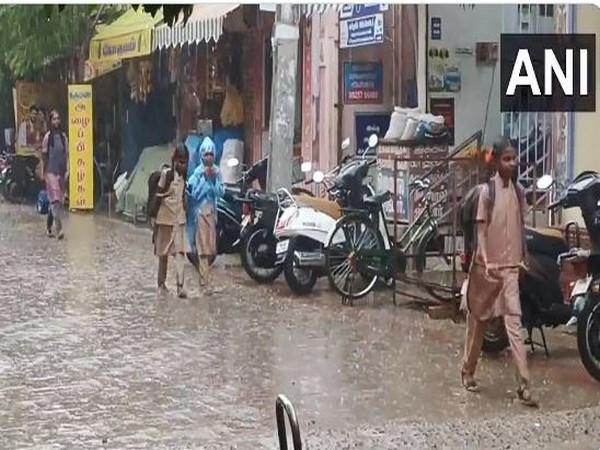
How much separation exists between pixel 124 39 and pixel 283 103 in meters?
0.62

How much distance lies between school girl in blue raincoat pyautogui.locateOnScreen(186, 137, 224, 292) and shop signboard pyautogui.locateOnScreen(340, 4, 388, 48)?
0.61 metres

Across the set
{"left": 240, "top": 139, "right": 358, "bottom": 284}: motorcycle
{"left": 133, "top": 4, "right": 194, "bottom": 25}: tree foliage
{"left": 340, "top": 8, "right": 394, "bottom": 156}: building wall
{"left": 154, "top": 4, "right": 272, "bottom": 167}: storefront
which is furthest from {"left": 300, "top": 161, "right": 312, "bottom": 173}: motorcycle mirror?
{"left": 133, "top": 4, "right": 194, "bottom": 25}: tree foliage

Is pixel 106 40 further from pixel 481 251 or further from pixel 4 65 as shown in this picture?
pixel 481 251

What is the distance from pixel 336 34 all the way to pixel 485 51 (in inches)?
21.0

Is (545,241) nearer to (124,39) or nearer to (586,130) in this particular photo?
(586,130)

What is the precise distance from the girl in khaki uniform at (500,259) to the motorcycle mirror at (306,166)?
2.06 feet

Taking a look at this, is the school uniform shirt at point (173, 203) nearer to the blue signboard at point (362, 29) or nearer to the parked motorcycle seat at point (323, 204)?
the parked motorcycle seat at point (323, 204)

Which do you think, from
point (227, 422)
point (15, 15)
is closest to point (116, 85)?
point (15, 15)

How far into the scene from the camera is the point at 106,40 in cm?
545

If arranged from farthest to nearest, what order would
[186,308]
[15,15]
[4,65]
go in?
[186,308] < [4,65] < [15,15]

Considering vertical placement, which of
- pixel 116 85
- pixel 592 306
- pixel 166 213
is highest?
pixel 116 85

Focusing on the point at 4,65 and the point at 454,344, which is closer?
the point at 4,65

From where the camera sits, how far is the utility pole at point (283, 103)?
5.55 m

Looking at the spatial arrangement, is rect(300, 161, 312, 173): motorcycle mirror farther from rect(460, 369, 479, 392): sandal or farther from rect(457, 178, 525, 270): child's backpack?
rect(460, 369, 479, 392): sandal
